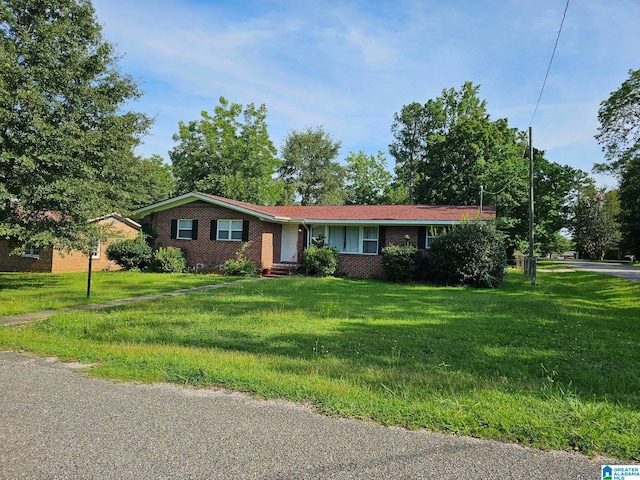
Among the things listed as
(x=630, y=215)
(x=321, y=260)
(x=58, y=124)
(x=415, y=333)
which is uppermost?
(x=630, y=215)

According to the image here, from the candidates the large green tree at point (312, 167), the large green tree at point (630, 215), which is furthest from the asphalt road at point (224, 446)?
the large green tree at point (312, 167)

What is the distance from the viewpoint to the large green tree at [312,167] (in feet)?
157

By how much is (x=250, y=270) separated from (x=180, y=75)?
8.78m

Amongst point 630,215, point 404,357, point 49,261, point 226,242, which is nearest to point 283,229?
point 226,242

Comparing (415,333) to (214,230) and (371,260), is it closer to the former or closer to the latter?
(371,260)

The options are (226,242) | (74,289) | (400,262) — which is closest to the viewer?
(74,289)

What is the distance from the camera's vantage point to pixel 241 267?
18266mm

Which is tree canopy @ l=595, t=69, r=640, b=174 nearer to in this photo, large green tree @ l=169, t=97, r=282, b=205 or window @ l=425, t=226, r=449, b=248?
window @ l=425, t=226, r=449, b=248

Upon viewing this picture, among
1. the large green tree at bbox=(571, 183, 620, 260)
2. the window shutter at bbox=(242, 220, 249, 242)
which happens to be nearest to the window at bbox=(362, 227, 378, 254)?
the window shutter at bbox=(242, 220, 249, 242)

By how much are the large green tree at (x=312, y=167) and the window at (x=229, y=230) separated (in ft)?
91.5

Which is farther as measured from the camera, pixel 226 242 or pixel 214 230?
pixel 214 230

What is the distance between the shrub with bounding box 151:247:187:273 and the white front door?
16.0ft

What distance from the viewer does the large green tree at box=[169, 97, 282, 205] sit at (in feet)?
123

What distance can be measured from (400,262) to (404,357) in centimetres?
1155
